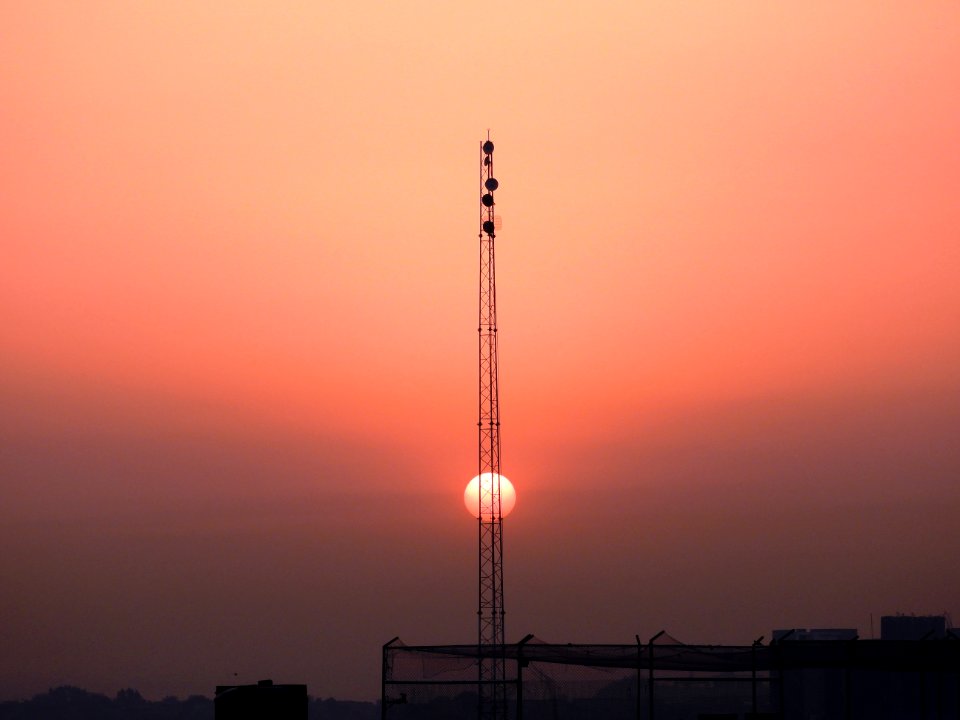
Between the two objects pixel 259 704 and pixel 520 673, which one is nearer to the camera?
pixel 259 704

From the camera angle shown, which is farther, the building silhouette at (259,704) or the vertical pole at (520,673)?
the vertical pole at (520,673)

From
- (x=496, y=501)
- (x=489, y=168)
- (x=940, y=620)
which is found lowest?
(x=940, y=620)

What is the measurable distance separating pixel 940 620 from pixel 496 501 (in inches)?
698

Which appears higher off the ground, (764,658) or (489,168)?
(489,168)

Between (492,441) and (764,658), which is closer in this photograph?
(764,658)

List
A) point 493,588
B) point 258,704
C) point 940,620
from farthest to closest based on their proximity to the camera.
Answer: point 940,620 < point 493,588 < point 258,704

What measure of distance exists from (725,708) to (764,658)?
5.44ft

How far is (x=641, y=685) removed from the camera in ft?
118

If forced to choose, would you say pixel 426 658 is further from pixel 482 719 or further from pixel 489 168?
pixel 489 168

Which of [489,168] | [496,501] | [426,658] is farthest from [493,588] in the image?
[489,168]

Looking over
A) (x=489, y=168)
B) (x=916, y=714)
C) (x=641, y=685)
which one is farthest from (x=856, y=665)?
(x=489, y=168)

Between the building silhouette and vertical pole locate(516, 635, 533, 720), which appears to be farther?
vertical pole locate(516, 635, 533, 720)

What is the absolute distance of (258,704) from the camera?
33469 millimetres

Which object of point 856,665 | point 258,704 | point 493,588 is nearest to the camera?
point 258,704
